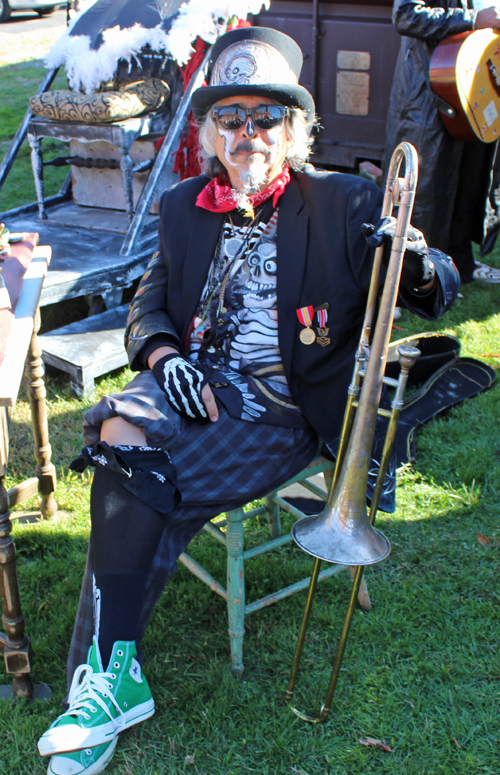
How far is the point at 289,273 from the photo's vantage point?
6.61 feet

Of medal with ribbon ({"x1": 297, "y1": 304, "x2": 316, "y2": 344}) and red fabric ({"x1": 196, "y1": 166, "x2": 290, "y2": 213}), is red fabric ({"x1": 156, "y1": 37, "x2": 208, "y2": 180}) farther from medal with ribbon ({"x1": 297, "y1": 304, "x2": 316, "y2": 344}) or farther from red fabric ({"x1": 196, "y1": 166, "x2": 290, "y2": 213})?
medal with ribbon ({"x1": 297, "y1": 304, "x2": 316, "y2": 344})

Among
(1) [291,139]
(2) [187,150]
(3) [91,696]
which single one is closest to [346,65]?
(2) [187,150]

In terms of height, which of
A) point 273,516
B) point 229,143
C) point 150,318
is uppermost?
point 229,143

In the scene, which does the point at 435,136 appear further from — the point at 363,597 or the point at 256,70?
the point at 363,597

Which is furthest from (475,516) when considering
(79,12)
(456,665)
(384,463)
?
(79,12)

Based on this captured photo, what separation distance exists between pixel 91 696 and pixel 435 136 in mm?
3719

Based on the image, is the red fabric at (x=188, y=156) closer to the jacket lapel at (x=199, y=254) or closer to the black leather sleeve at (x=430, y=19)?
the black leather sleeve at (x=430, y=19)

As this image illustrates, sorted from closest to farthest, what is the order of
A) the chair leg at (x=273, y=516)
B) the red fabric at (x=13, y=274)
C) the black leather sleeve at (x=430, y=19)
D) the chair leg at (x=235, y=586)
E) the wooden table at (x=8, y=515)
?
the wooden table at (x=8, y=515) < the red fabric at (x=13, y=274) < the chair leg at (x=235, y=586) < the chair leg at (x=273, y=516) < the black leather sleeve at (x=430, y=19)

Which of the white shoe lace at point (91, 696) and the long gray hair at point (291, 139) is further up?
the long gray hair at point (291, 139)

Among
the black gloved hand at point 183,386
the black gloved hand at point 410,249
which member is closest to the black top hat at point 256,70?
the black gloved hand at point 410,249

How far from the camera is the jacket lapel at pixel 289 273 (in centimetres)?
201

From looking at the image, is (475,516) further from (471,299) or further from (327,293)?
(471,299)

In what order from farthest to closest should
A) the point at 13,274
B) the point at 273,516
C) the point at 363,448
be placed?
1. the point at 273,516
2. the point at 13,274
3. the point at 363,448

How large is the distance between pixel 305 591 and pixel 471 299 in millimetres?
2894
